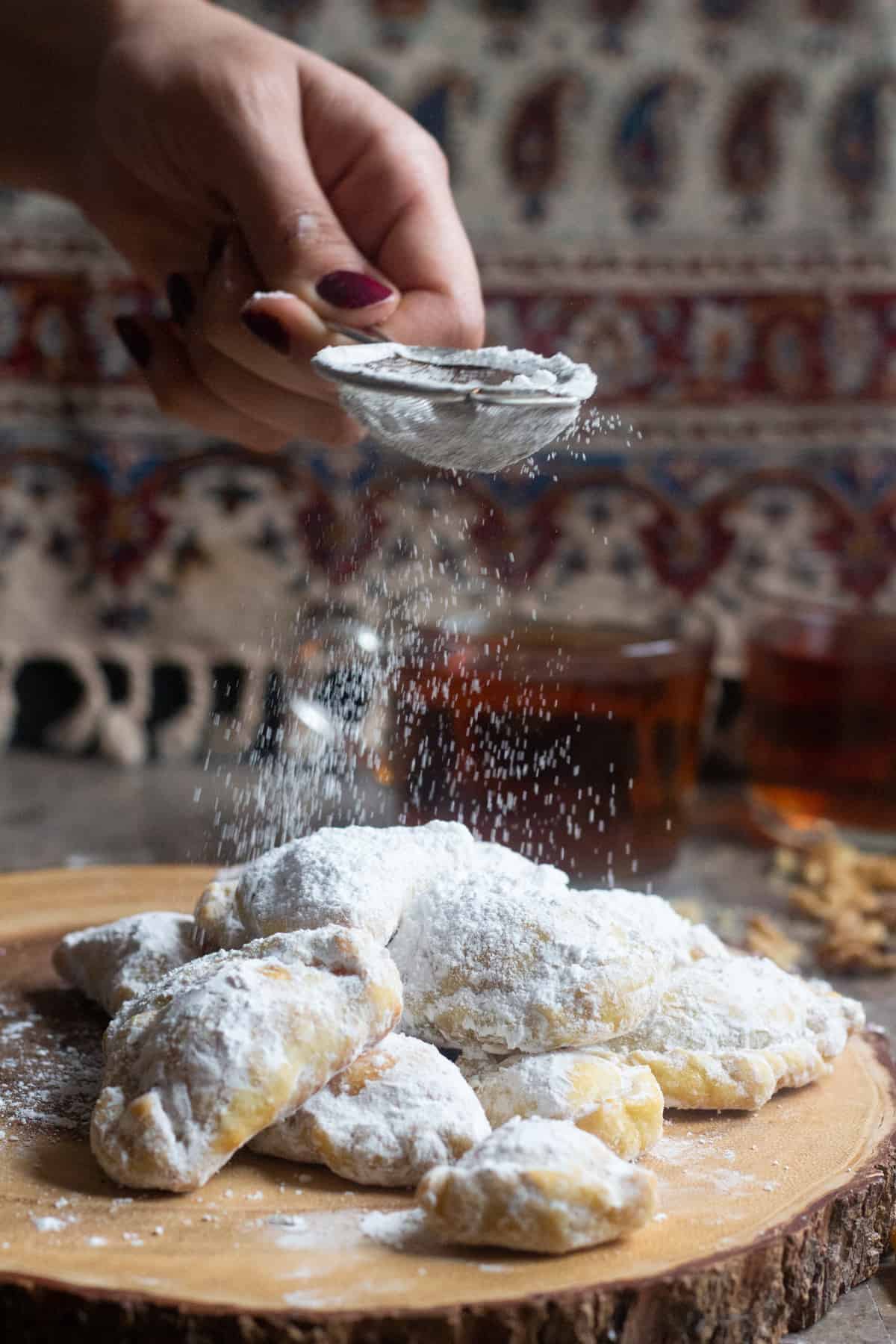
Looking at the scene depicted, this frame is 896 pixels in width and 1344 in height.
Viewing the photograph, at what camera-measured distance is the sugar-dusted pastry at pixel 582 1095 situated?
70 centimetres

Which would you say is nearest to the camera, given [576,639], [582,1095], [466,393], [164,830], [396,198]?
[582,1095]

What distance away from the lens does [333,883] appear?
0.78 metres

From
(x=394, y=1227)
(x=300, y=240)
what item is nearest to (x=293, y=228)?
(x=300, y=240)

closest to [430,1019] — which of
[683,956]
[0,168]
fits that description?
[683,956]

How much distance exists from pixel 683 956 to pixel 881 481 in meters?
1.02

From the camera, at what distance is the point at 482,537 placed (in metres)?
1.75

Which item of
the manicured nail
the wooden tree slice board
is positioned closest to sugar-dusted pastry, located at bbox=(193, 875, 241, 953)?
the wooden tree slice board

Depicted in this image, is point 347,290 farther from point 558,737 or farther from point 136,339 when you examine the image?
point 558,737

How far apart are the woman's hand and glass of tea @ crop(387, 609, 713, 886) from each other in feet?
0.76

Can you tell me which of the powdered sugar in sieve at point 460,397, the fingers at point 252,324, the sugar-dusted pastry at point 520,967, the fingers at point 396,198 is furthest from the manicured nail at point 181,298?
the sugar-dusted pastry at point 520,967

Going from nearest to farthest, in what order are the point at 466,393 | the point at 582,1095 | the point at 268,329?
the point at 582,1095, the point at 466,393, the point at 268,329

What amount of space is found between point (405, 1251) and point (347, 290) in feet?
1.99

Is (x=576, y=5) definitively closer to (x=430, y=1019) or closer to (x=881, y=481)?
(x=881, y=481)

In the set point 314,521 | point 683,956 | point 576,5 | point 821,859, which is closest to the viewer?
point 683,956
